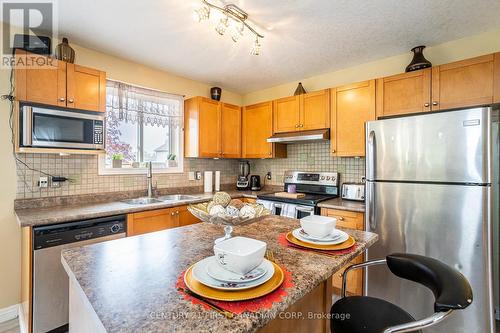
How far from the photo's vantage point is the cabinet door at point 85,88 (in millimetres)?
2152

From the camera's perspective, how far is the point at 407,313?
111cm

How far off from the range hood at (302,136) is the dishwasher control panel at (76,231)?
2040 mm

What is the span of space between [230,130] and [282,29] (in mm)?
1743

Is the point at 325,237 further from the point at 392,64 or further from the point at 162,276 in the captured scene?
the point at 392,64

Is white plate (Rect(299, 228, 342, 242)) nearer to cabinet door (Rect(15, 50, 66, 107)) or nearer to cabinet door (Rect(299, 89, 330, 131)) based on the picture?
cabinet door (Rect(299, 89, 330, 131))

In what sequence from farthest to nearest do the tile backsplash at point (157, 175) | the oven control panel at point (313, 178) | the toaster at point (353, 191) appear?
the oven control panel at point (313, 178), the toaster at point (353, 191), the tile backsplash at point (157, 175)

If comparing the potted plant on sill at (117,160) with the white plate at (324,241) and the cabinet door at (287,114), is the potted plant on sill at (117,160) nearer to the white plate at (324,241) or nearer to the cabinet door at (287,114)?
the cabinet door at (287,114)

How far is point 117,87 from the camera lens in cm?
278

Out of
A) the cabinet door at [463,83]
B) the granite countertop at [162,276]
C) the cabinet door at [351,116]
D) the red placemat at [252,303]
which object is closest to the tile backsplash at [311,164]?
the cabinet door at [351,116]

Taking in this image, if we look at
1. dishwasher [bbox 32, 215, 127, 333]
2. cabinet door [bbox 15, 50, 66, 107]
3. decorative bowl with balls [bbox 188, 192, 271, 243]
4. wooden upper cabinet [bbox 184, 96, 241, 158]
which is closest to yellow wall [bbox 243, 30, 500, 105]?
wooden upper cabinet [bbox 184, 96, 241, 158]

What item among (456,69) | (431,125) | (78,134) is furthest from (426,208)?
(78,134)

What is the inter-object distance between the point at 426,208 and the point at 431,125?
2.08 ft

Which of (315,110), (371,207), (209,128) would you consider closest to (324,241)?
(371,207)

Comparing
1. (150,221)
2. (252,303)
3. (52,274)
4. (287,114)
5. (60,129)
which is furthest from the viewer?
(287,114)
